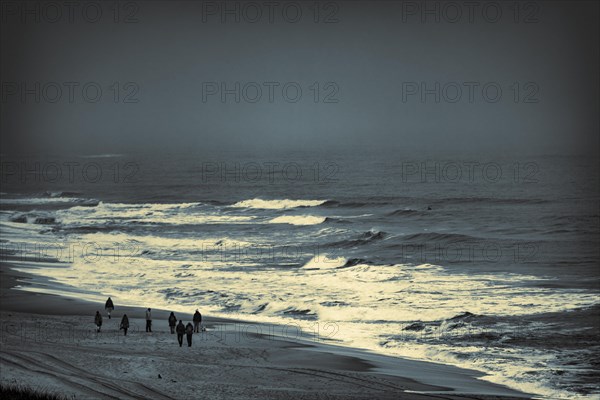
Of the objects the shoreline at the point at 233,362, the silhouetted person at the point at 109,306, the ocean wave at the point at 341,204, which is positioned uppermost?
the ocean wave at the point at 341,204

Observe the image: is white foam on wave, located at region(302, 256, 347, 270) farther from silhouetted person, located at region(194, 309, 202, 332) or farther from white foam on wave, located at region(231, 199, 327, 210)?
white foam on wave, located at region(231, 199, 327, 210)

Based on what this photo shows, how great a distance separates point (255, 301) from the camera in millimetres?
Result: 33906

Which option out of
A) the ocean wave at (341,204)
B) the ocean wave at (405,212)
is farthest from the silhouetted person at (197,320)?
the ocean wave at (341,204)

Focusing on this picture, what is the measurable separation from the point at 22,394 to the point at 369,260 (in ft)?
100.0

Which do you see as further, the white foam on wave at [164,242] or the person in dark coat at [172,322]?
the white foam on wave at [164,242]

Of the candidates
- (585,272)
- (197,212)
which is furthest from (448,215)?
(585,272)

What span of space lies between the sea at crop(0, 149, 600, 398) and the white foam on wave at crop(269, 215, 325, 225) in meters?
0.18

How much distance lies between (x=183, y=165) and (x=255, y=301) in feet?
433

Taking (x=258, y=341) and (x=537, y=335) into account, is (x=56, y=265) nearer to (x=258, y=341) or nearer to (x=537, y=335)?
(x=258, y=341)

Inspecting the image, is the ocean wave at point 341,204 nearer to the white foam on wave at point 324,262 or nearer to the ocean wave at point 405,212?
the ocean wave at point 405,212

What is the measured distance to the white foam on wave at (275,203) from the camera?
8438 centimetres

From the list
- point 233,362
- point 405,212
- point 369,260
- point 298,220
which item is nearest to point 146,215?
point 298,220

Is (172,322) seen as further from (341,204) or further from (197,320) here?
(341,204)

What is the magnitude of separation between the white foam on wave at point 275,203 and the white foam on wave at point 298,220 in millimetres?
9280
